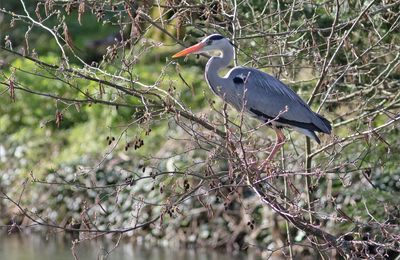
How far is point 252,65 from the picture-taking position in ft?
28.3

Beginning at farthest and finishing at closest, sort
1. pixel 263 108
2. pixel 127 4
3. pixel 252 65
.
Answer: pixel 252 65 < pixel 263 108 < pixel 127 4

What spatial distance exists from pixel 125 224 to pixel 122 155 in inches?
44.2

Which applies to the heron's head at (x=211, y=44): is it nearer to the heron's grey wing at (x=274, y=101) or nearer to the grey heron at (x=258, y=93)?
the grey heron at (x=258, y=93)

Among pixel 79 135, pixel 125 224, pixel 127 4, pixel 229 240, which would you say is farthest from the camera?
pixel 79 135

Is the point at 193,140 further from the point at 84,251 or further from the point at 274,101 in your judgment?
the point at 84,251

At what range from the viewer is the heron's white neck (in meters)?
7.62

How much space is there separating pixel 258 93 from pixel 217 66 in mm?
409

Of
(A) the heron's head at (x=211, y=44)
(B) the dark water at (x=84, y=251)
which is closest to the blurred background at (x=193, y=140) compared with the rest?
(B) the dark water at (x=84, y=251)

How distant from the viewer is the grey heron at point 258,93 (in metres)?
Answer: 7.58

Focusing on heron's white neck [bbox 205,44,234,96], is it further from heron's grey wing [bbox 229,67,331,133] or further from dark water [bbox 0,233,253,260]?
dark water [bbox 0,233,253,260]

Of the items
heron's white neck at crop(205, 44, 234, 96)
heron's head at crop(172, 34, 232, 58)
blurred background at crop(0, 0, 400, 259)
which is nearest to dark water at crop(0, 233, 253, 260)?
blurred background at crop(0, 0, 400, 259)

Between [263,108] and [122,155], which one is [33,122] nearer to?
[122,155]

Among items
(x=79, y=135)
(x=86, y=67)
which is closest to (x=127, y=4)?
(x=86, y=67)

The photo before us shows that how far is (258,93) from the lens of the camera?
7.90 meters
